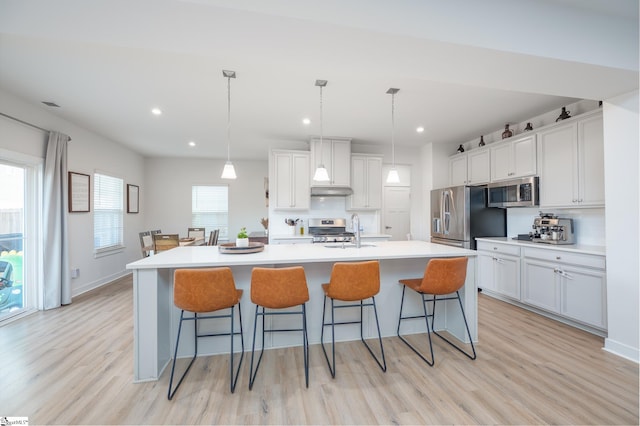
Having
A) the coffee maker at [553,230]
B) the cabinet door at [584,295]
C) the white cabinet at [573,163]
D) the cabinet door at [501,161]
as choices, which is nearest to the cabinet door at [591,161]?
the white cabinet at [573,163]

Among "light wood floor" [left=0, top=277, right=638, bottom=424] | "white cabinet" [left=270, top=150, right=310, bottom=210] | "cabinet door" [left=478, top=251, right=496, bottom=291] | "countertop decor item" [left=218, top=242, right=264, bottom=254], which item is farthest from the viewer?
"white cabinet" [left=270, top=150, right=310, bottom=210]

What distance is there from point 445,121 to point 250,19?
3.40 metres

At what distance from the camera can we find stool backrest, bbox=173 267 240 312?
1.88 meters

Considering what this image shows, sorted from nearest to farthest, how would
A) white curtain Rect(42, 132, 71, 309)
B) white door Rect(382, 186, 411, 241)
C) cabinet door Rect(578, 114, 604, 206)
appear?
cabinet door Rect(578, 114, 604, 206) → white curtain Rect(42, 132, 71, 309) → white door Rect(382, 186, 411, 241)

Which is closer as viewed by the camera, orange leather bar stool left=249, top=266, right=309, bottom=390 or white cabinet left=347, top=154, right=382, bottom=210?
orange leather bar stool left=249, top=266, right=309, bottom=390

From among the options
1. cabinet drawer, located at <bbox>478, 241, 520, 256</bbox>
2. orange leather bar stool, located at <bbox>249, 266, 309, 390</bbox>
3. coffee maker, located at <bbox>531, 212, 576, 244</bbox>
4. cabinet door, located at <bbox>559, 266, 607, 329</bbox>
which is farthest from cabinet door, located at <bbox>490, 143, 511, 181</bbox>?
orange leather bar stool, located at <bbox>249, 266, 309, 390</bbox>

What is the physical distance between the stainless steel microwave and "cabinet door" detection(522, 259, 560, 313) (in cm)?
81

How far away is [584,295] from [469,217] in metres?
1.61

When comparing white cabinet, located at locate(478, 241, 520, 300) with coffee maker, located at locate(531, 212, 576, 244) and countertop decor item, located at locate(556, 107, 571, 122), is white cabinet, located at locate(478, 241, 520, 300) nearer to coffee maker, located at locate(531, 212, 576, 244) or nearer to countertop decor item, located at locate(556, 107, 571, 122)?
coffee maker, located at locate(531, 212, 576, 244)

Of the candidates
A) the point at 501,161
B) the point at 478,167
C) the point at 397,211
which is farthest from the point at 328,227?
the point at 501,161

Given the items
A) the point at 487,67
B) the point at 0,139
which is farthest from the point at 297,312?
the point at 0,139

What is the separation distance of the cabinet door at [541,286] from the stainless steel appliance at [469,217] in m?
0.85

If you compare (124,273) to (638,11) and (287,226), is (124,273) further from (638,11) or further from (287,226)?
(638,11)

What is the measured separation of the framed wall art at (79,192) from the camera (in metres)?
3.96
